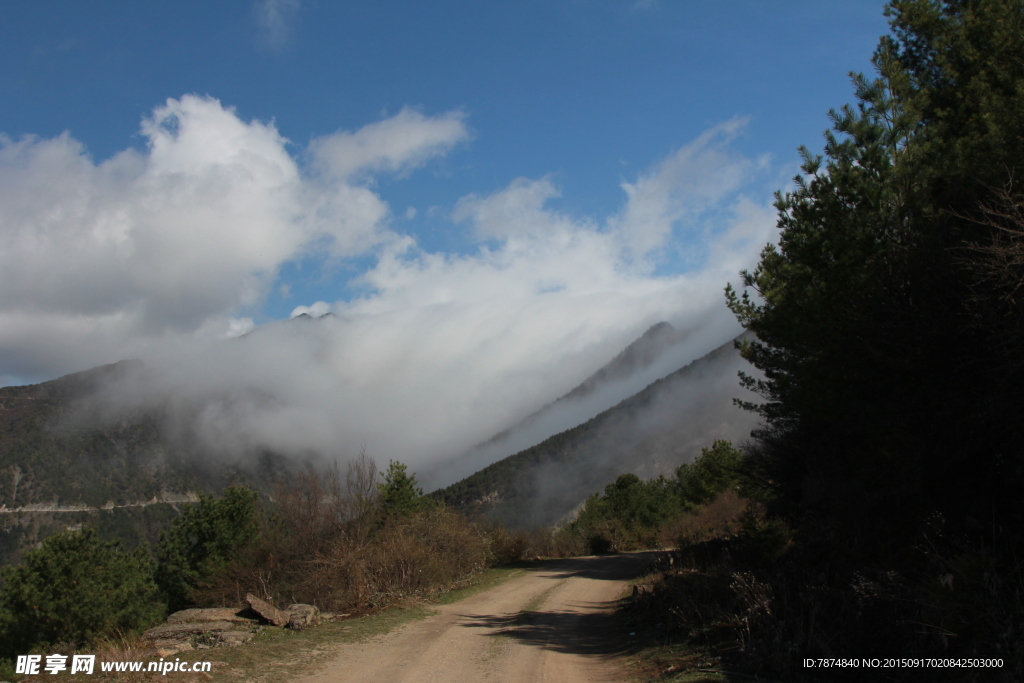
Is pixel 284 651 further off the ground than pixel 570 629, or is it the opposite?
pixel 284 651

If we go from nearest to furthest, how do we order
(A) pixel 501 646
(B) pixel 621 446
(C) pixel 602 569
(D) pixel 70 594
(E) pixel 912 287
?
(E) pixel 912 287
(A) pixel 501 646
(D) pixel 70 594
(C) pixel 602 569
(B) pixel 621 446

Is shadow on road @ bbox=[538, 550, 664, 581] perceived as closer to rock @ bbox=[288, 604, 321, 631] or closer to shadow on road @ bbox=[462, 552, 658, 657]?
shadow on road @ bbox=[462, 552, 658, 657]

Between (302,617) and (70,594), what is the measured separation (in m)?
20.3

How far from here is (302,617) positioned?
473 inches

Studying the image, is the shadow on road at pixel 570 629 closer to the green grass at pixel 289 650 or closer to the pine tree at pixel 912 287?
the green grass at pixel 289 650

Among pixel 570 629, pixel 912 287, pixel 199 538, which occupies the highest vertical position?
pixel 912 287

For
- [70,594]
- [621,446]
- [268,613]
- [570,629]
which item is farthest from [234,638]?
[621,446]

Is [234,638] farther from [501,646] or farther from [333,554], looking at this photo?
[333,554]

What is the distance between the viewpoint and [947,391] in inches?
283

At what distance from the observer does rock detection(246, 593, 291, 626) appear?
39.1ft

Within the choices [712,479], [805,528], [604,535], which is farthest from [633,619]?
[712,479]

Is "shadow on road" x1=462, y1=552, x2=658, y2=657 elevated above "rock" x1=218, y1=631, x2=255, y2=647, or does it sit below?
below

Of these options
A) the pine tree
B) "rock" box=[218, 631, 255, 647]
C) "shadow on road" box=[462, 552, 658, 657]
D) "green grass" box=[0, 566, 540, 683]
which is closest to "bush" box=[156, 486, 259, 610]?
"green grass" box=[0, 566, 540, 683]

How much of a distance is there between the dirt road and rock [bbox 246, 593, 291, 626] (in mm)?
2299
